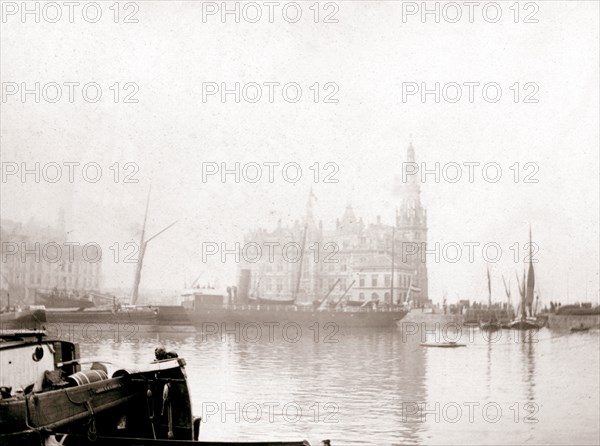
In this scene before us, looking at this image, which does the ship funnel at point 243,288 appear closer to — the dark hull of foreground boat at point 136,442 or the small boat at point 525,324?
the small boat at point 525,324

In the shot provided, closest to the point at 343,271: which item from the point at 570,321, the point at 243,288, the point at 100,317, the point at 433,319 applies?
the point at 433,319

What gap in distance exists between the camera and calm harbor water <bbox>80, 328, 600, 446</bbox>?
16.1 metres

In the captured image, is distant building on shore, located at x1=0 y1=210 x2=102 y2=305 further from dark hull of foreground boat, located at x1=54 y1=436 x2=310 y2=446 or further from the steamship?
dark hull of foreground boat, located at x1=54 y1=436 x2=310 y2=446

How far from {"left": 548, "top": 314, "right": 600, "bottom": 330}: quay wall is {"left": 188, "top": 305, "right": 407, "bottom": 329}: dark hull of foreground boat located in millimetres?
18467

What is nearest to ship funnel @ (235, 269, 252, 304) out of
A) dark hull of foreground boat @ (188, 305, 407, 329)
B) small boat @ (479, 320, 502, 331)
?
dark hull of foreground boat @ (188, 305, 407, 329)

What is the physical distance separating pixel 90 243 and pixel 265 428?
32.0 metres

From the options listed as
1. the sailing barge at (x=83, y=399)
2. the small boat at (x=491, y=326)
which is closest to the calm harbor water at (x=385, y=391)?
the sailing barge at (x=83, y=399)

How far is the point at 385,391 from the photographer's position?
78.5 feet

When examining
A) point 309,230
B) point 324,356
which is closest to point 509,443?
point 324,356

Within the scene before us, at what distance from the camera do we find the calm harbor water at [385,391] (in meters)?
16.1

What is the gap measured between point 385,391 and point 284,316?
39679mm

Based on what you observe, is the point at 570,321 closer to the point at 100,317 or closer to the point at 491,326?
the point at 491,326

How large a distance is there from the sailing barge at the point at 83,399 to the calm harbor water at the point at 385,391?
2.43m

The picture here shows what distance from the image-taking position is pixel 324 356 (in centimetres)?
3797
